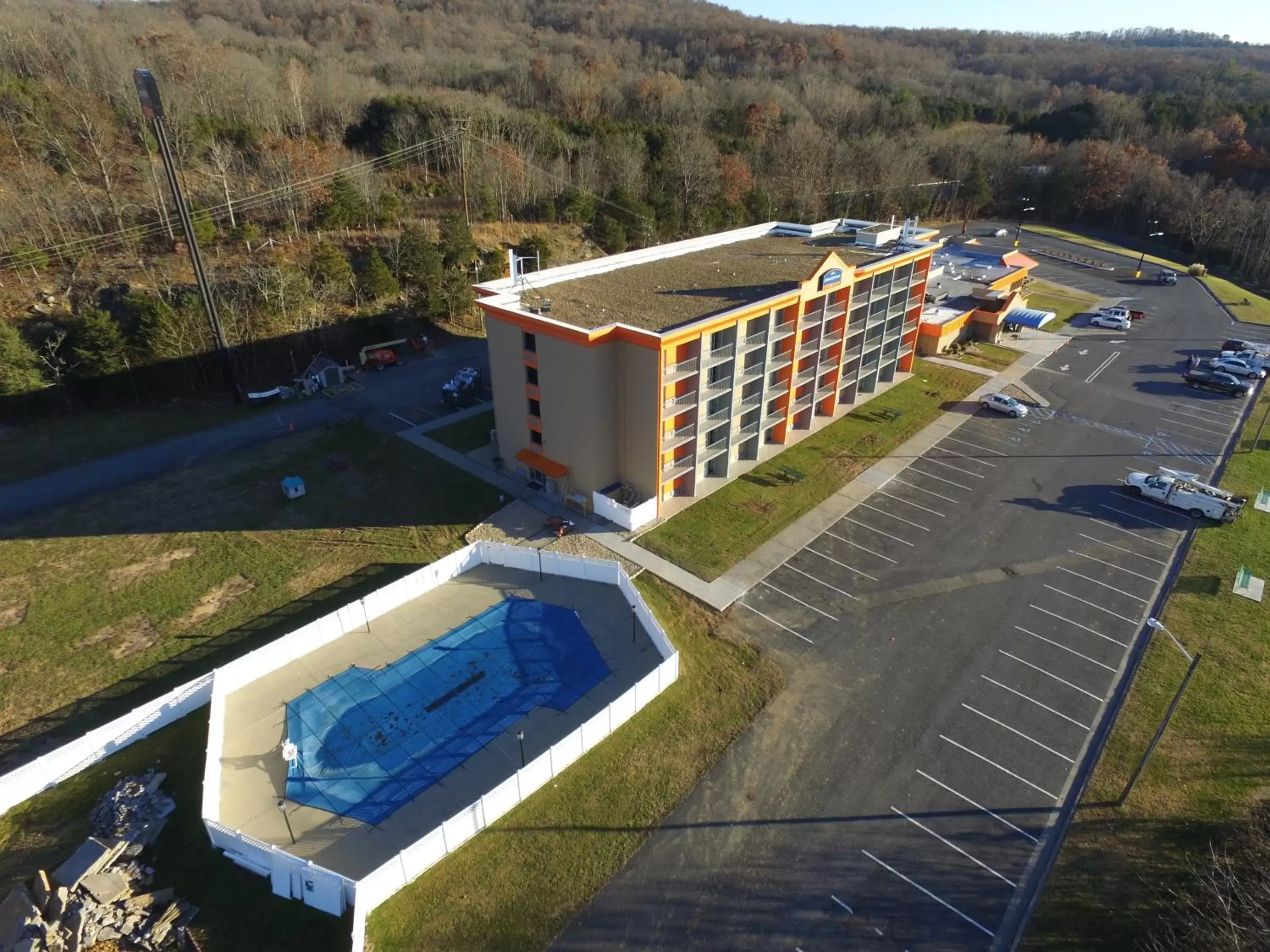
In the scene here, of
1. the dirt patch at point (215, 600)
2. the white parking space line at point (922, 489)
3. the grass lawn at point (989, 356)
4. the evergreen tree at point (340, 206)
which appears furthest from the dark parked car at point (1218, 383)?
the evergreen tree at point (340, 206)

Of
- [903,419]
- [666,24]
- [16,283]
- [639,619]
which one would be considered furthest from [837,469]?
[666,24]

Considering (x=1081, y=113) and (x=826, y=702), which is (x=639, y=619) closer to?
(x=826, y=702)

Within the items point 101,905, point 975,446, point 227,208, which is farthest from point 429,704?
point 227,208

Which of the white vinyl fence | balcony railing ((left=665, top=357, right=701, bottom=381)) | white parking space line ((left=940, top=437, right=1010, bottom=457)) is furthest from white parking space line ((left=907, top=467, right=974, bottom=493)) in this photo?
the white vinyl fence

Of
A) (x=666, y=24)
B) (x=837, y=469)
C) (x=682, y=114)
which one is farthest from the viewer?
(x=666, y=24)

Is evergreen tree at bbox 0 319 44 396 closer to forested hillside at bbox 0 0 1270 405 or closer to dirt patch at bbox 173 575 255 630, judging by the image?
forested hillside at bbox 0 0 1270 405

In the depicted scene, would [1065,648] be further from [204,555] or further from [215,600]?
[204,555]
